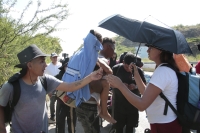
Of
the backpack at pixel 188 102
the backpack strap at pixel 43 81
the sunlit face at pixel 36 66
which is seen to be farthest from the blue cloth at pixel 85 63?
the backpack at pixel 188 102

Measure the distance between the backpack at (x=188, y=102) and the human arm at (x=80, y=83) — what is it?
806 millimetres

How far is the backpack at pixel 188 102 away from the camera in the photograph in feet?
8.12

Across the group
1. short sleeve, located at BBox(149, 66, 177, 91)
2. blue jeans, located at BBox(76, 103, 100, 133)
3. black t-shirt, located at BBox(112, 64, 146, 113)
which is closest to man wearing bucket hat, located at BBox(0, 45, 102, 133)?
blue jeans, located at BBox(76, 103, 100, 133)

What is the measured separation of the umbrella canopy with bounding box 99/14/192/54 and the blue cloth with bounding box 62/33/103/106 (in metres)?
0.43

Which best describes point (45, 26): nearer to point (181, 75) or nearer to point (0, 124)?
point (0, 124)

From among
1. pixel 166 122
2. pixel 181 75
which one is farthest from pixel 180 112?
pixel 181 75

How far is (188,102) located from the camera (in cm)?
249

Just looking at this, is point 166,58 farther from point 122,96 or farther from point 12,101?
point 122,96

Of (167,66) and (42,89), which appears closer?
(167,66)

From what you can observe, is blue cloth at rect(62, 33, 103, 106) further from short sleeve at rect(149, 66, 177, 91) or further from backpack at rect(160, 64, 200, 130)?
backpack at rect(160, 64, 200, 130)

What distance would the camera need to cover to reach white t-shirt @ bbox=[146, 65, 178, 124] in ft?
8.04

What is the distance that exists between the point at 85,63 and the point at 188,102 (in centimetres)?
129

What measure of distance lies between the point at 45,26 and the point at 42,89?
149 inches

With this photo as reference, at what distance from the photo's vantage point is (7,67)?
5.64 metres
